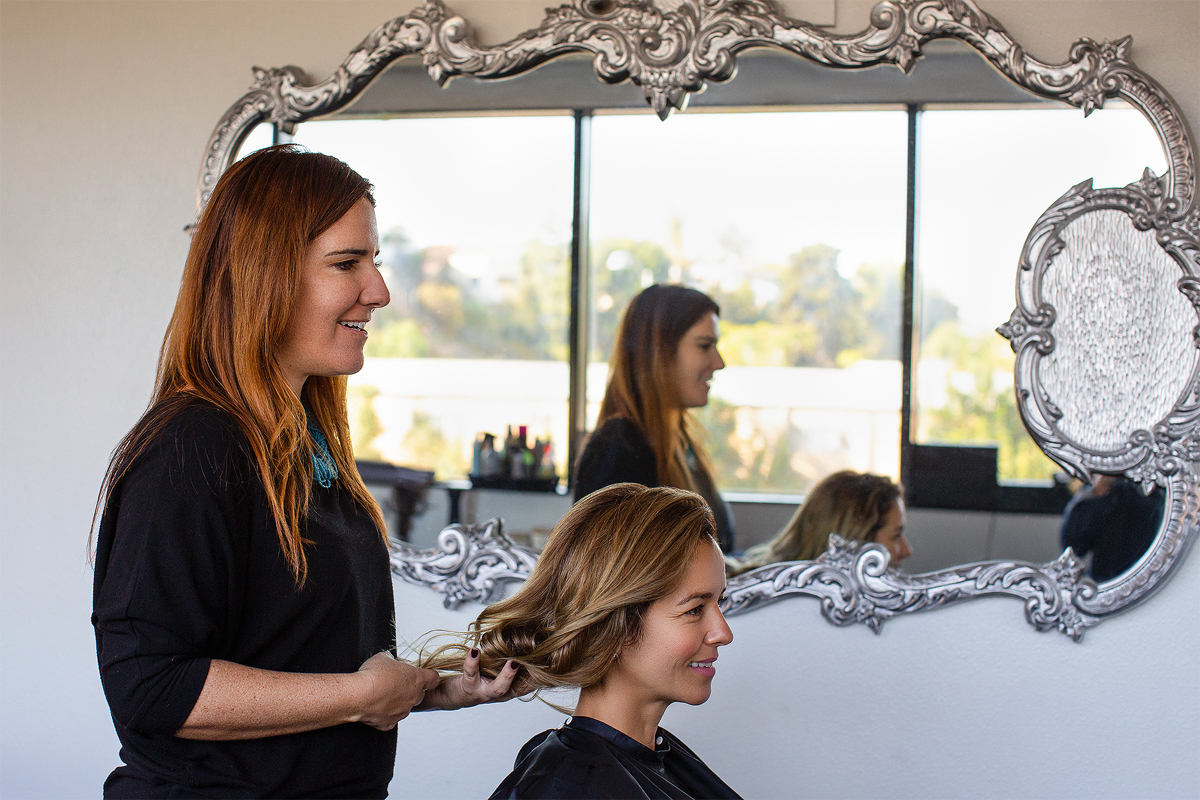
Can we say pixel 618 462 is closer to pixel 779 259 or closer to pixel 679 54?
pixel 779 259

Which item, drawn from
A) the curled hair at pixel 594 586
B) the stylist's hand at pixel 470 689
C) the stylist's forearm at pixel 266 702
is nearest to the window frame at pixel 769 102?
the curled hair at pixel 594 586

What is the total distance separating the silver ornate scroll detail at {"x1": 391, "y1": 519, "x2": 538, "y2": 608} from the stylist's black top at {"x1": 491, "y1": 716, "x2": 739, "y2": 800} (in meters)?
0.73

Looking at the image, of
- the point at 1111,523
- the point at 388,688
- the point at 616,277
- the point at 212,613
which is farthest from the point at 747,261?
the point at 212,613

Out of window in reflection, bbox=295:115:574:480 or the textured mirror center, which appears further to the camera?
window in reflection, bbox=295:115:574:480

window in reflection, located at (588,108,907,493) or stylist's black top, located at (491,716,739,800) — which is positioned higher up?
window in reflection, located at (588,108,907,493)

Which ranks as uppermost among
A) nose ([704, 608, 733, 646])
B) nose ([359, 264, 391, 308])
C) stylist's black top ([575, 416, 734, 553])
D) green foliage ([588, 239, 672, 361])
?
green foliage ([588, 239, 672, 361])

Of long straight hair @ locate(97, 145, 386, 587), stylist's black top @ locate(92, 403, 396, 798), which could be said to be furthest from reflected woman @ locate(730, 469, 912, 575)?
long straight hair @ locate(97, 145, 386, 587)

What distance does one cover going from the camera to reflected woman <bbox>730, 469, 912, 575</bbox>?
202 centimetres

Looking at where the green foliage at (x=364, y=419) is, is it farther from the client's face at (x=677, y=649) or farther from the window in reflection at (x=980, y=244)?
the window in reflection at (x=980, y=244)

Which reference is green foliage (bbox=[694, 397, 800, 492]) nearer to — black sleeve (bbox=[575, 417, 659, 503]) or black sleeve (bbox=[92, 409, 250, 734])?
black sleeve (bbox=[575, 417, 659, 503])

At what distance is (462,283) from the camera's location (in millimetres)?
2174

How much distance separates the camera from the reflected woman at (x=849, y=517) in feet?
6.64

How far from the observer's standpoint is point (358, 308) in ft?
4.25

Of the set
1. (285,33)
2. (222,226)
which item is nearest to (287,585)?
(222,226)
